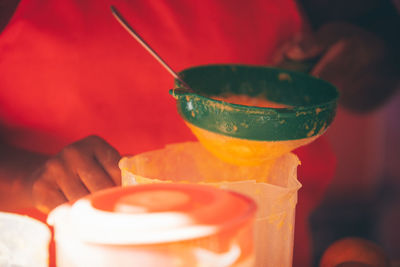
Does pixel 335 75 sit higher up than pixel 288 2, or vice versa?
pixel 288 2

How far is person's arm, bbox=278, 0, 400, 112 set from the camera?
3.24ft

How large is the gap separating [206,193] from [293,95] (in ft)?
1.40

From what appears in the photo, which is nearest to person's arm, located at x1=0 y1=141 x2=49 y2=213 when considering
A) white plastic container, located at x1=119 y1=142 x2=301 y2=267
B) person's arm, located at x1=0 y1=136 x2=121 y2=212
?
person's arm, located at x1=0 y1=136 x2=121 y2=212

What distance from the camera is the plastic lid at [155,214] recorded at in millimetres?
304

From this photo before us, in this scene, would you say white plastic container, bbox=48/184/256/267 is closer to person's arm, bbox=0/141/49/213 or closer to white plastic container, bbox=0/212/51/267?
white plastic container, bbox=0/212/51/267

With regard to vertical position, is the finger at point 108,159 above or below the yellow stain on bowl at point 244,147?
below

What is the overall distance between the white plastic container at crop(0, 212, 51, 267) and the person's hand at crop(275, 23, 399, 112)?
630mm

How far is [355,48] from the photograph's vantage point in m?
1.05

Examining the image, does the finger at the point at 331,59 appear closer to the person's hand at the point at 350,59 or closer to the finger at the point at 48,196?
the person's hand at the point at 350,59

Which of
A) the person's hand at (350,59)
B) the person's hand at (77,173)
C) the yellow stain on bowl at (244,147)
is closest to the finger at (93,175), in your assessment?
the person's hand at (77,173)

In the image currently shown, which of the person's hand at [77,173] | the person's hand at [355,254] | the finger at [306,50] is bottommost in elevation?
the person's hand at [355,254]

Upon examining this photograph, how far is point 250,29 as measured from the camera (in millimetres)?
1118

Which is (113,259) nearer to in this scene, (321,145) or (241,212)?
(241,212)

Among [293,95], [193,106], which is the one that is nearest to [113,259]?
[193,106]
